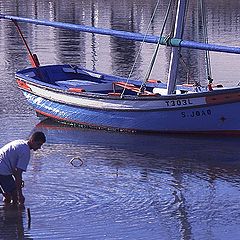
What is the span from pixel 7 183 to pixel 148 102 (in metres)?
6.54

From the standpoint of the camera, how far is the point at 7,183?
13.0 meters

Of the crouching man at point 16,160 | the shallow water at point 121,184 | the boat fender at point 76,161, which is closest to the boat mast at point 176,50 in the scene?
the shallow water at point 121,184

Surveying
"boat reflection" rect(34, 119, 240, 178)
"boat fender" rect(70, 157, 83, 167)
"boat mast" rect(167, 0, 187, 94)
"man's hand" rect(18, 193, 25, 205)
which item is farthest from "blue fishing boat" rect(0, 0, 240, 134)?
"man's hand" rect(18, 193, 25, 205)


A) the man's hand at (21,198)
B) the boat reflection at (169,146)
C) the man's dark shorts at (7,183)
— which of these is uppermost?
the man's dark shorts at (7,183)

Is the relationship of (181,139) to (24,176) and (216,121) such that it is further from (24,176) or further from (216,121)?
(24,176)

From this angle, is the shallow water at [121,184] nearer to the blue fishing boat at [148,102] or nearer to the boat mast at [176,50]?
the blue fishing boat at [148,102]

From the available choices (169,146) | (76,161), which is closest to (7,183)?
(76,161)

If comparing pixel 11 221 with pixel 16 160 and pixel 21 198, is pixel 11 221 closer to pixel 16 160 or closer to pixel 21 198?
pixel 21 198

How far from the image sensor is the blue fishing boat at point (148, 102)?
18.7 m

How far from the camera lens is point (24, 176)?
15.4 metres

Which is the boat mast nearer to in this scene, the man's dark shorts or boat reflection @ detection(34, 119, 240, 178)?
boat reflection @ detection(34, 119, 240, 178)

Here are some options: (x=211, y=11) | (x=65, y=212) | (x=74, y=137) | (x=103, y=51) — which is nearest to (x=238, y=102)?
(x=74, y=137)

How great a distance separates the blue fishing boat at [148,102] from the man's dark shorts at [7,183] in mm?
6362

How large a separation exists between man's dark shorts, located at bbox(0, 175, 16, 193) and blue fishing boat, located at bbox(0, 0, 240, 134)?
6362 millimetres
